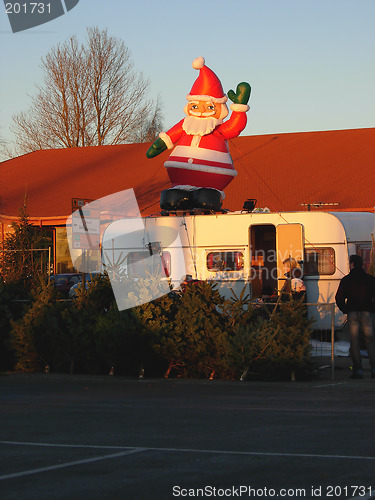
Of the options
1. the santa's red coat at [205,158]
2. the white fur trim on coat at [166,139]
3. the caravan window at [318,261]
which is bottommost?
the caravan window at [318,261]

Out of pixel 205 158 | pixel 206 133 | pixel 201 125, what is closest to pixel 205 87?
pixel 201 125

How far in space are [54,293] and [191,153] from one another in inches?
295

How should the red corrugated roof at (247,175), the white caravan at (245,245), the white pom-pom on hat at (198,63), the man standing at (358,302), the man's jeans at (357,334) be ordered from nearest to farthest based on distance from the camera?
the man's jeans at (357,334)
the man standing at (358,302)
the white caravan at (245,245)
the white pom-pom on hat at (198,63)
the red corrugated roof at (247,175)

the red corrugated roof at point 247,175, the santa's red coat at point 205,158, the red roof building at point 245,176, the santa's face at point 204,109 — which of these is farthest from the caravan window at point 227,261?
the red corrugated roof at point 247,175

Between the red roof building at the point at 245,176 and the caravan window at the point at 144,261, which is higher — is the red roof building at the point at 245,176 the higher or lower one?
the higher one

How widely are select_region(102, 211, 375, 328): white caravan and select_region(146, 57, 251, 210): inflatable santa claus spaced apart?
1070mm

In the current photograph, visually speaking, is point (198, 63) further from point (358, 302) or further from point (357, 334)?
point (357, 334)

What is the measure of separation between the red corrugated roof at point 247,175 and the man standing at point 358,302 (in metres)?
19.7

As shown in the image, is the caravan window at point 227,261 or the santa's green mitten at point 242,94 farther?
the santa's green mitten at point 242,94

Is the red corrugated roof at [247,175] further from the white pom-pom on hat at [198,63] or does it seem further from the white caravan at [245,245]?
the white pom-pom on hat at [198,63]

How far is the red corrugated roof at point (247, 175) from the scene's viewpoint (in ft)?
118

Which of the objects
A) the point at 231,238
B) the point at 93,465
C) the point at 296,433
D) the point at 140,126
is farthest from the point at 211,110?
the point at 140,126

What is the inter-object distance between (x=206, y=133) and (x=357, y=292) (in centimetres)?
890

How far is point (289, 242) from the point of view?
19.6 meters
